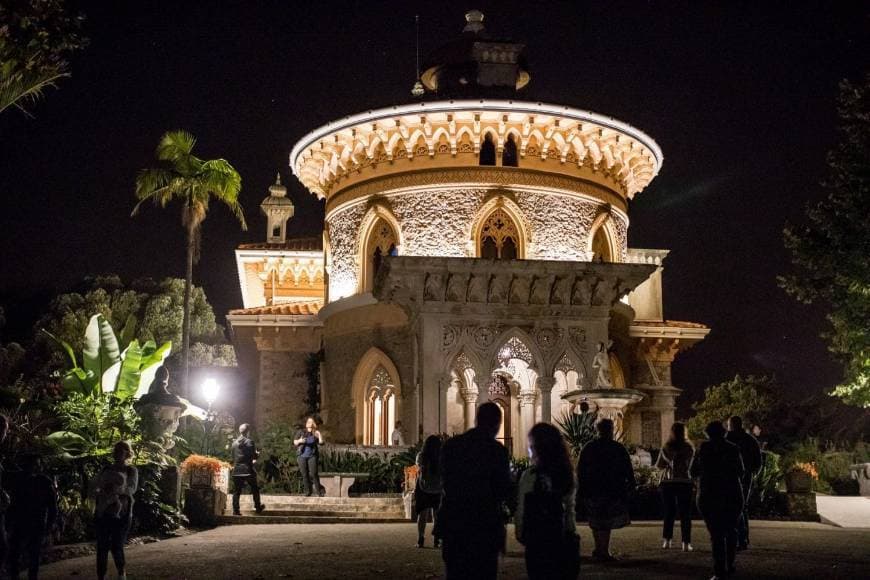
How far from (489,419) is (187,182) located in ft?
67.0

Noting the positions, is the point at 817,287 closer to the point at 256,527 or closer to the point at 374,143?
the point at 374,143

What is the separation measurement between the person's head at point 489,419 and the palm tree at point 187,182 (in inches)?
769

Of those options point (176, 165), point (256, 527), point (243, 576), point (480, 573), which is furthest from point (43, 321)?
point (480, 573)

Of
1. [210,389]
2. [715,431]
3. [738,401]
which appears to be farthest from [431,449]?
[738,401]

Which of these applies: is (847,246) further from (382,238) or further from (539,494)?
(539,494)

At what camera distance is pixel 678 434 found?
11836 millimetres

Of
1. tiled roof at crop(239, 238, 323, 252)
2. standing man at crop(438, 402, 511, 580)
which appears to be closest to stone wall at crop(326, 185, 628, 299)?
tiled roof at crop(239, 238, 323, 252)

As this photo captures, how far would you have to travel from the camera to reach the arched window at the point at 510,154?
25.6 m

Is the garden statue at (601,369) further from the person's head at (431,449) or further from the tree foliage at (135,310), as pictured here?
the tree foliage at (135,310)

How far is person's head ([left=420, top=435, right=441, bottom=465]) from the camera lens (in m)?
11.4

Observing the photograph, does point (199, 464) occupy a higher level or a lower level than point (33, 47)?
lower

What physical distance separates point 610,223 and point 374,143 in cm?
658

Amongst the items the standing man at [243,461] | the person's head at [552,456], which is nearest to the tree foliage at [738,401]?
the standing man at [243,461]

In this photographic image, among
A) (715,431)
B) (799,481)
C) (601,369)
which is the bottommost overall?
(799,481)
